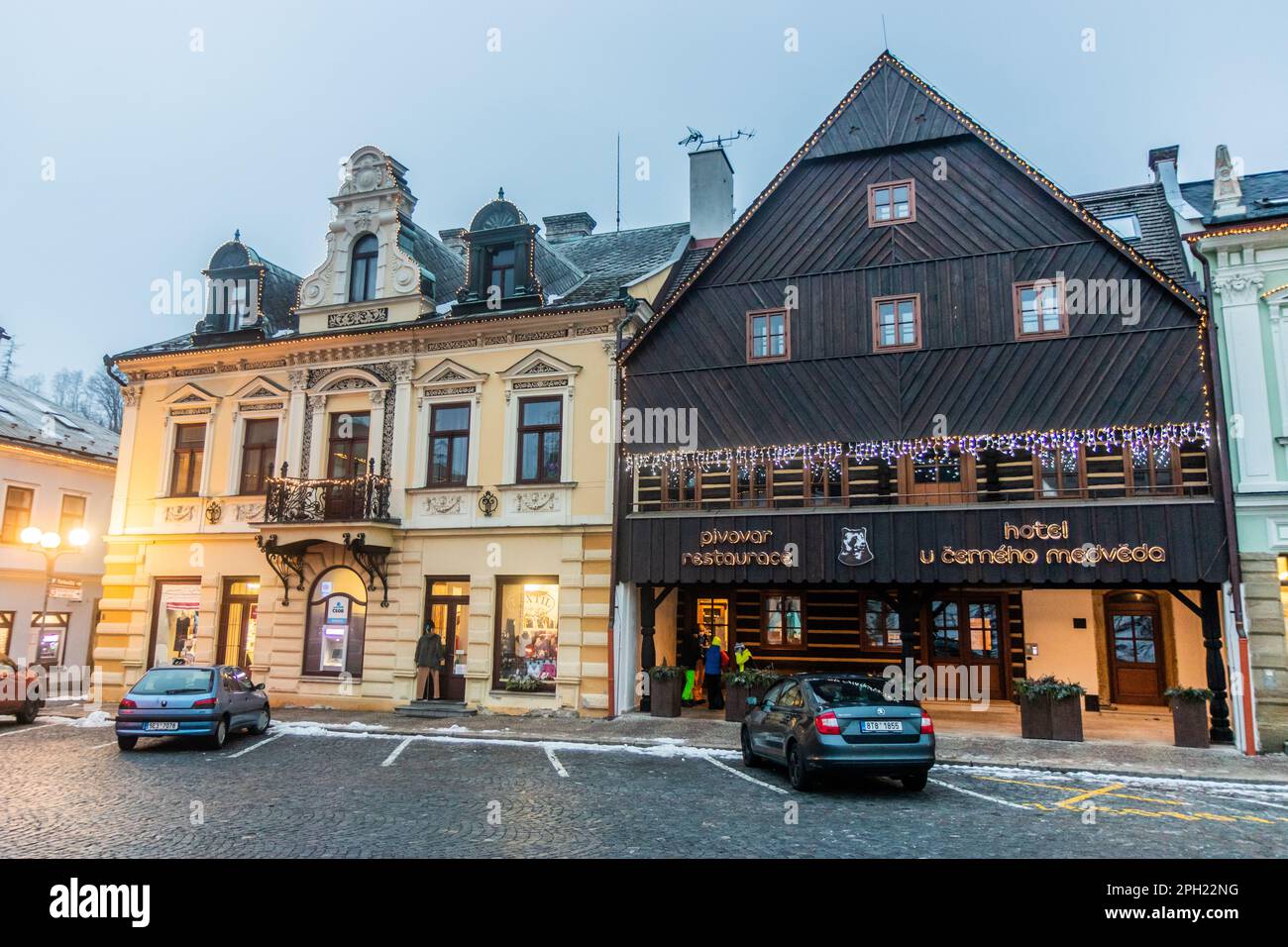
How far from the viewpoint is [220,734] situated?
51.7ft


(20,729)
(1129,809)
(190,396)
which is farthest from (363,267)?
(1129,809)

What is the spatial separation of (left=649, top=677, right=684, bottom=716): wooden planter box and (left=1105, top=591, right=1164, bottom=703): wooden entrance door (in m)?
10.3

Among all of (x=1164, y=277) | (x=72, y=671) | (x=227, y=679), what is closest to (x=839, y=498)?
(x=1164, y=277)

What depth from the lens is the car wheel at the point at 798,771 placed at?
11750 mm

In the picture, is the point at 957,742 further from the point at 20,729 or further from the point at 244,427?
the point at 244,427

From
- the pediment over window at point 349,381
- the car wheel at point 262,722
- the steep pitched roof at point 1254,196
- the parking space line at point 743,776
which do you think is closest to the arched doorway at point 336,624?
the car wheel at point 262,722

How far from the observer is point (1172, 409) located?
1669 centimetres

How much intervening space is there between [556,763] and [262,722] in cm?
692

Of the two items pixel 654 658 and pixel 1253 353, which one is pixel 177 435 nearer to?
pixel 654 658

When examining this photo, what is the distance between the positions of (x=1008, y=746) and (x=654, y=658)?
28.1 ft

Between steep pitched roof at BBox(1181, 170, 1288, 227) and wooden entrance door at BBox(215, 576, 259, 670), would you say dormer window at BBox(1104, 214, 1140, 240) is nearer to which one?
steep pitched roof at BBox(1181, 170, 1288, 227)

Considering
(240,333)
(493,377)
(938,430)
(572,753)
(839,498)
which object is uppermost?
(240,333)

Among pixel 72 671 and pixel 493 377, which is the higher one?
pixel 493 377

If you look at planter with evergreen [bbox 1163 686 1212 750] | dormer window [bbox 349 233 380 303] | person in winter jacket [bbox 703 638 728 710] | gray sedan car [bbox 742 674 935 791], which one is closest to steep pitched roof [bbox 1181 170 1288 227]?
planter with evergreen [bbox 1163 686 1212 750]
